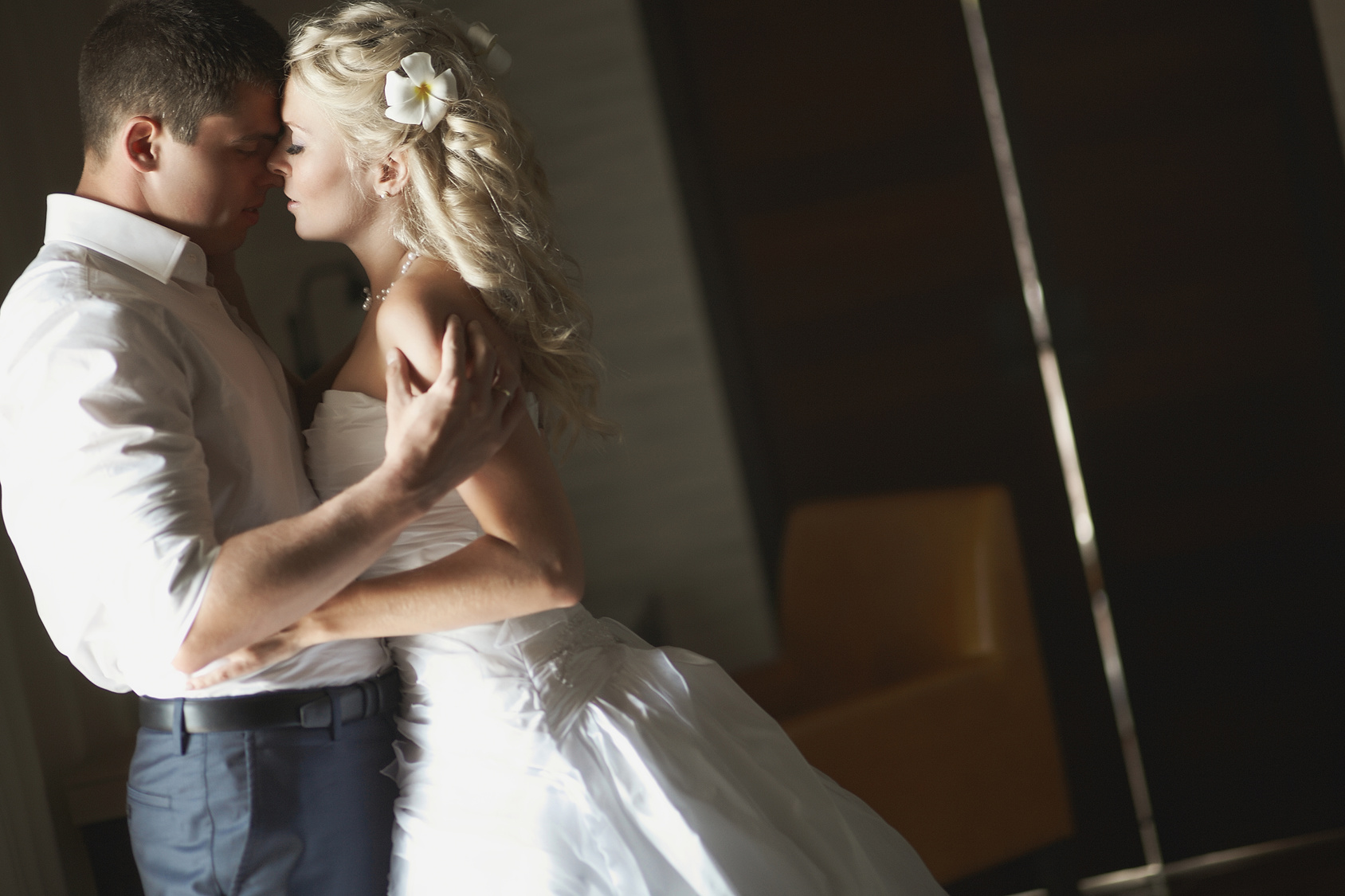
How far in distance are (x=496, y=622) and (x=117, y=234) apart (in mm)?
651

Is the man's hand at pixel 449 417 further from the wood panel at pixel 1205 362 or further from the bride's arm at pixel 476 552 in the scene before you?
the wood panel at pixel 1205 362

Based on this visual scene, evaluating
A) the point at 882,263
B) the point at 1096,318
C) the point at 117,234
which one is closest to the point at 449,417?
the point at 117,234

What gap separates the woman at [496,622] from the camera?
1.18m

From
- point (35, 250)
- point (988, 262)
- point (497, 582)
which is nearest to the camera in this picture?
point (497, 582)

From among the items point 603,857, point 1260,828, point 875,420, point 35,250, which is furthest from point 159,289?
point 1260,828

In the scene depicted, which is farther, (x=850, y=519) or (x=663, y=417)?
(x=663, y=417)

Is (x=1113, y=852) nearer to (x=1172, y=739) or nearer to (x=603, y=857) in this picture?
(x=1172, y=739)

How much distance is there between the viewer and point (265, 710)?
1189mm

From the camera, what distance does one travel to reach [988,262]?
2869 mm

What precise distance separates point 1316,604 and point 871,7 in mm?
2083

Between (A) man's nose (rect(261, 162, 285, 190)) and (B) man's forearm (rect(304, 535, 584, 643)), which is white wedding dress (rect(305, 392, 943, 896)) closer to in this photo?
(B) man's forearm (rect(304, 535, 584, 643))

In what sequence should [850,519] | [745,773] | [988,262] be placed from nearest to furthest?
[745,773]
[850,519]
[988,262]

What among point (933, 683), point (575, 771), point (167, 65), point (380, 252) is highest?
point (167, 65)

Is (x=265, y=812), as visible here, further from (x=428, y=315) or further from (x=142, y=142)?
(x=142, y=142)
